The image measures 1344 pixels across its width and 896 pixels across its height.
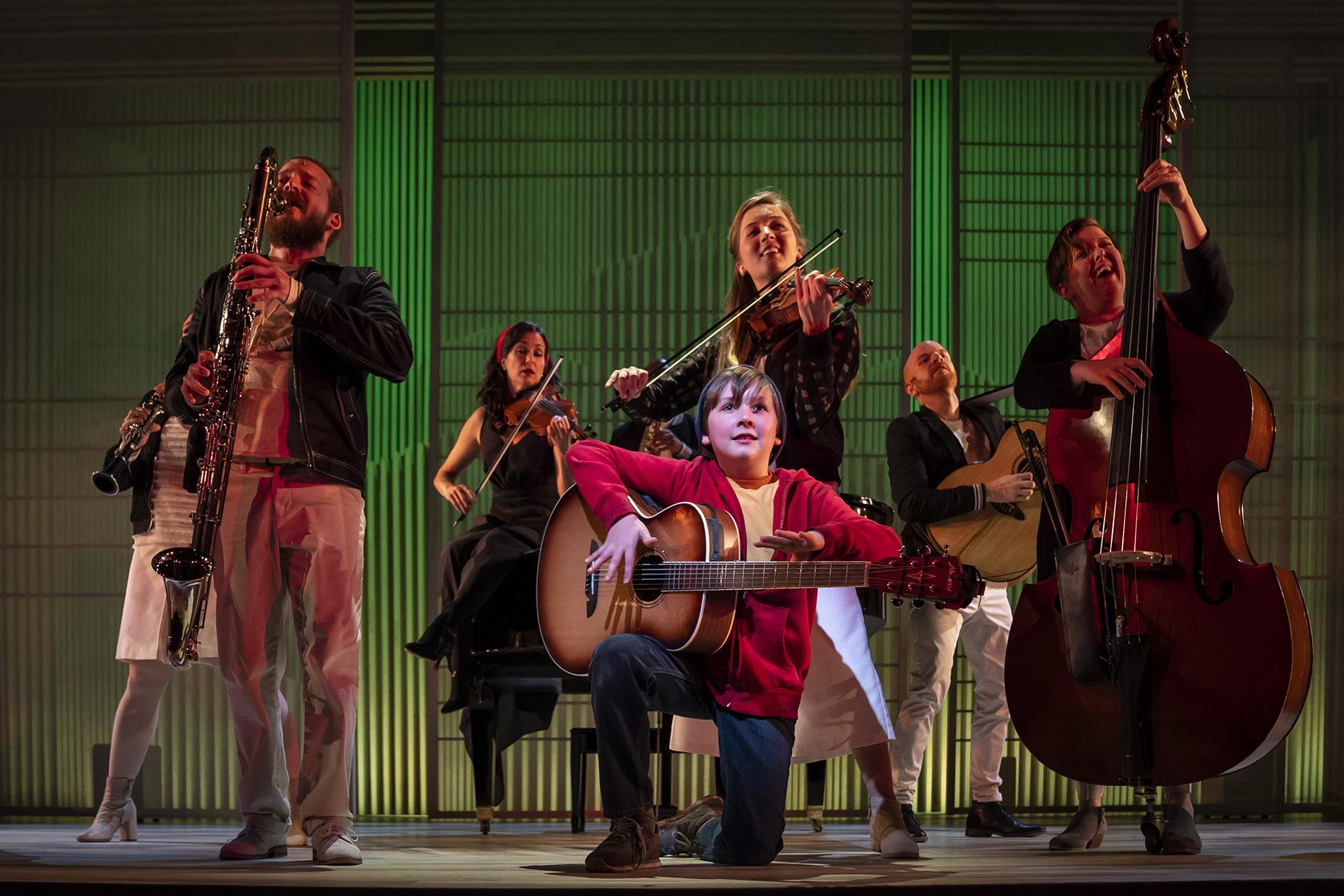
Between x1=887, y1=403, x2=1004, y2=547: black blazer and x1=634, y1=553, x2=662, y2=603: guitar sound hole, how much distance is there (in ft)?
5.21

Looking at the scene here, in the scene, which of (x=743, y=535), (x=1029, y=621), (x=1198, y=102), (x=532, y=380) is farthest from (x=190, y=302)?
(x=1198, y=102)

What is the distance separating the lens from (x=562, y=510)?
337 cm

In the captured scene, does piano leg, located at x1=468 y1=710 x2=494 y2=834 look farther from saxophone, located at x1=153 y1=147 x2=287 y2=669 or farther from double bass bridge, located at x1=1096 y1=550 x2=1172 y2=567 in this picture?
double bass bridge, located at x1=1096 y1=550 x2=1172 y2=567

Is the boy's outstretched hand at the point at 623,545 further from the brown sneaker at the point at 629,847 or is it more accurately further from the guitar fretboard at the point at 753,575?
the brown sneaker at the point at 629,847

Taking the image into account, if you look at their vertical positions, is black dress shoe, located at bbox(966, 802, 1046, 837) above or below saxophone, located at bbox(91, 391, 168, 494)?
below

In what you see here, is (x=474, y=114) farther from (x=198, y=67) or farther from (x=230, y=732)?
(x=230, y=732)

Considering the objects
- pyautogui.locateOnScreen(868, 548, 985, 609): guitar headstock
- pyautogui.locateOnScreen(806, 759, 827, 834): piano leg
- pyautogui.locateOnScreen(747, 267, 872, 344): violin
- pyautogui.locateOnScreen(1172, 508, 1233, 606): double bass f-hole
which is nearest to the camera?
pyautogui.locateOnScreen(868, 548, 985, 609): guitar headstock

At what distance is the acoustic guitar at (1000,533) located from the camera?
4496 mm

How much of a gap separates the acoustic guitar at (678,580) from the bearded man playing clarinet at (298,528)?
1.63 ft

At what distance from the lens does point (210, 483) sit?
324 cm

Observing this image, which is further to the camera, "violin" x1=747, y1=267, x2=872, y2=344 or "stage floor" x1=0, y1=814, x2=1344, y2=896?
"violin" x1=747, y1=267, x2=872, y2=344

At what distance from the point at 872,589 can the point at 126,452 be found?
2.22 metres

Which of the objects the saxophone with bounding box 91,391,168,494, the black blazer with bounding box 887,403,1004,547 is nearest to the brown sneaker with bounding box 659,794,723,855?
the black blazer with bounding box 887,403,1004,547

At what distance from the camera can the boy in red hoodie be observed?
3002 mm
